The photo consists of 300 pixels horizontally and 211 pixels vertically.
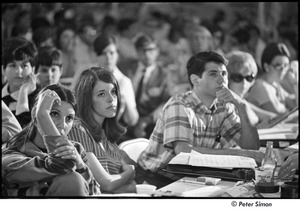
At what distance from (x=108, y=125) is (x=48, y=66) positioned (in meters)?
0.45

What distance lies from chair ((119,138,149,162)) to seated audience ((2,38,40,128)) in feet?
1.80

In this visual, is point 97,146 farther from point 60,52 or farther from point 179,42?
point 179,42

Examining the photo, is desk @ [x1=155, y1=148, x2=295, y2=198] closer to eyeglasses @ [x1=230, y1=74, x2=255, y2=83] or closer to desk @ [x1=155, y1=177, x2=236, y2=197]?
desk @ [x1=155, y1=177, x2=236, y2=197]

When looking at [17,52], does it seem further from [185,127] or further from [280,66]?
[280,66]

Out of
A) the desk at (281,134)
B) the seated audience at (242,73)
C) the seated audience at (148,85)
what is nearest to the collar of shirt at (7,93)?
the seated audience at (148,85)

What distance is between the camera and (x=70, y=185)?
2594mm

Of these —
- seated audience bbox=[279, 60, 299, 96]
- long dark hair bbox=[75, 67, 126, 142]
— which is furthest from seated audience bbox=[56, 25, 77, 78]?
seated audience bbox=[279, 60, 299, 96]

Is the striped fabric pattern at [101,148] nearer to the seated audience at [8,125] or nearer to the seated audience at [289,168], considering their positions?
the seated audience at [8,125]

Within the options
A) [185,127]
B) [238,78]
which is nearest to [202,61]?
[238,78]

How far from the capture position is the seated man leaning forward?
9.03ft

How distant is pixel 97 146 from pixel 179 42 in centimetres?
136

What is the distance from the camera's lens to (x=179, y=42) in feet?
12.3

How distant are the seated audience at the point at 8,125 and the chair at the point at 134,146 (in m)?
0.54

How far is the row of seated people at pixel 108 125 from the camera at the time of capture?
8.39 ft
